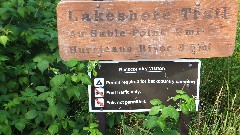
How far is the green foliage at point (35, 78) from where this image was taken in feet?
11.3

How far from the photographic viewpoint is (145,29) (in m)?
3.18

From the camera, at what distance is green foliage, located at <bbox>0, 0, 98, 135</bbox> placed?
345 centimetres

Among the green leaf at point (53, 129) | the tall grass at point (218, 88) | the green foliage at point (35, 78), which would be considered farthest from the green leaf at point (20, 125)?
the tall grass at point (218, 88)

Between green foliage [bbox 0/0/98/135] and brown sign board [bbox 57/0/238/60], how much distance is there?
0.16 m

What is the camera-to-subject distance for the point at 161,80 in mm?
3428

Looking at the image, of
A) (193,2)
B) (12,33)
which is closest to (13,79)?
(12,33)

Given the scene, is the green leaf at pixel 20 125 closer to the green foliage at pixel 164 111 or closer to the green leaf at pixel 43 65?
the green leaf at pixel 43 65

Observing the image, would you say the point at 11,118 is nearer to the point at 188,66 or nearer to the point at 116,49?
the point at 116,49

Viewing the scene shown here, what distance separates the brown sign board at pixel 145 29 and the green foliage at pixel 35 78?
0.51 feet

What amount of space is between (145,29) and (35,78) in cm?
125

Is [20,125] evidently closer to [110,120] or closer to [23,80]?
[23,80]

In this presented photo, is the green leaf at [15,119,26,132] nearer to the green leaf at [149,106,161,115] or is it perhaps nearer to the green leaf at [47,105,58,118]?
the green leaf at [47,105,58,118]

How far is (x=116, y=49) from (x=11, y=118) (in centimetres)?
107

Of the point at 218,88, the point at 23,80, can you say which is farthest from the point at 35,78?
the point at 218,88
